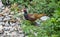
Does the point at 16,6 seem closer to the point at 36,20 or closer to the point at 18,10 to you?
the point at 18,10

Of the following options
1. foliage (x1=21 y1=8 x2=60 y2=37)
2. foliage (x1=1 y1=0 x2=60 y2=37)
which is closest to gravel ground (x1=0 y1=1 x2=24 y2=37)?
foliage (x1=1 y1=0 x2=60 y2=37)

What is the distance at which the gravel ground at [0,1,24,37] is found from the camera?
4863mm

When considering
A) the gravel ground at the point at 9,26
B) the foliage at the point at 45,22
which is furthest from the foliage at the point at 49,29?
the gravel ground at the point at 9,26

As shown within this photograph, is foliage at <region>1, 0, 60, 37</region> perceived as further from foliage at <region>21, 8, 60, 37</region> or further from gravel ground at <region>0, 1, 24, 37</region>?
gravel ground at <region>0, 1, 24, 37</region>

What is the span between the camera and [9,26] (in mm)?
5156

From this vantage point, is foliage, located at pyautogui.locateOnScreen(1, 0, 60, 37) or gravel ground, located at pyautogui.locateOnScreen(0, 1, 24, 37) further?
gravel ground, located at pyautogui.locateOnScreen(0, 1, 24, 37)

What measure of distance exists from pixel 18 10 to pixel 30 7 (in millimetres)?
307

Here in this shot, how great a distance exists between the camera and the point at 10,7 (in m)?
6.03

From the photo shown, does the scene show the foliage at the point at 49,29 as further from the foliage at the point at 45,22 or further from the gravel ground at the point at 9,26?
the gravel ground at the point at 9,26

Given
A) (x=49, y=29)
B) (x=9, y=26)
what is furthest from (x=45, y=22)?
(x=9, y=26)

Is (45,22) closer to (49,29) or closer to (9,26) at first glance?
(49,29)

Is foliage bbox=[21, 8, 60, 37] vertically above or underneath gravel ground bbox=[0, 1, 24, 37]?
above

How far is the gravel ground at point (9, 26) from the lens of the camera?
16.0ft

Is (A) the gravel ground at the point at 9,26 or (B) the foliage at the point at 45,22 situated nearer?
(B) the foliage at the point at 45,22
